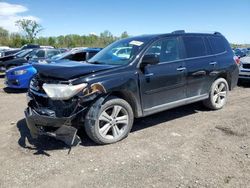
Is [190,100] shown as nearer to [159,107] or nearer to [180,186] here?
[159,107]

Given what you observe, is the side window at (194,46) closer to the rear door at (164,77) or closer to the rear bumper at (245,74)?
the rear door at (164,77)

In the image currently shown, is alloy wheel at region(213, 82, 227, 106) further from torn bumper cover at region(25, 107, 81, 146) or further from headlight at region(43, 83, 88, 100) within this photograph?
torn bumper cover at region(25, 107, 81, 146)

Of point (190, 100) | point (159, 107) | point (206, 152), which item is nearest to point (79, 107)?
point (159, 107)

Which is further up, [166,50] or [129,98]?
[166,50]

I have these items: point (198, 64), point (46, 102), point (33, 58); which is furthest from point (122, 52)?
point (33, 58)

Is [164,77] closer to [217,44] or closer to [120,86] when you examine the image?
[120,86]

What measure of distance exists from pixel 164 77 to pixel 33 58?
9424 millimetres

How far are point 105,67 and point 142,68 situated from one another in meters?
0.68

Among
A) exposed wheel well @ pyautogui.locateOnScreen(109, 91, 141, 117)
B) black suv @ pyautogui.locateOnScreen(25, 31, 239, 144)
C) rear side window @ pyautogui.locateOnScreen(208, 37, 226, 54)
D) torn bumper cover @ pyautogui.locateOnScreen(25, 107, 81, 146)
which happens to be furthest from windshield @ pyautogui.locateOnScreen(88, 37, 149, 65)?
rear side window @ pyautogui.locateOnScreen(208, 37, 226, 54)

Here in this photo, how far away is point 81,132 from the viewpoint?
5.33 m

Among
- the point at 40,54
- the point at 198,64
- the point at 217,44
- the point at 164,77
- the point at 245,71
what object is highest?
the point at 217,44

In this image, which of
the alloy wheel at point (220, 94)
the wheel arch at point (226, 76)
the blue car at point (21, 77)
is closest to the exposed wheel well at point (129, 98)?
the alloy wheel at point (220, 94)

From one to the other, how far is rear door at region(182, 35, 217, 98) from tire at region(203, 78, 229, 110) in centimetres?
23

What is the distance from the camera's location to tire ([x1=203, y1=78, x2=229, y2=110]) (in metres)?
6.60
